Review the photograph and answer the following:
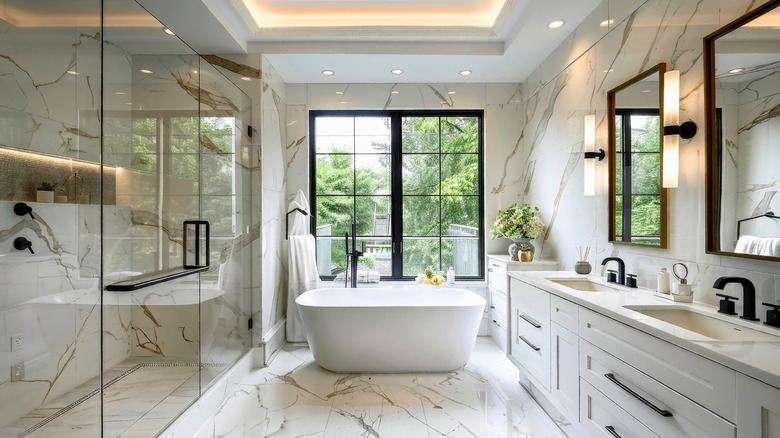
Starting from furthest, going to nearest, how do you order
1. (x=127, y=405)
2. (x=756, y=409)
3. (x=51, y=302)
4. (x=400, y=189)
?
1. (x=400, y=189)
2. (x=127, y=405)
3. (x=51, y=302)
4. (x=756, y=409)

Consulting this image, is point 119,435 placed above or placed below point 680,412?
below

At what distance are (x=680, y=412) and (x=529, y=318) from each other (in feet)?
3.84

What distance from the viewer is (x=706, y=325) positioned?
4.79 feet

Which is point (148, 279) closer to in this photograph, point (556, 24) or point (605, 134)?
point (605, 134)

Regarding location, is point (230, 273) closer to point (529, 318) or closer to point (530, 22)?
point (529, 318)

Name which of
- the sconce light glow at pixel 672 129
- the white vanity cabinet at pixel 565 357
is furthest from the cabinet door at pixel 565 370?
the sconce light glow at pixel 672 129

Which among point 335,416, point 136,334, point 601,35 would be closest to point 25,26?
point 136,334

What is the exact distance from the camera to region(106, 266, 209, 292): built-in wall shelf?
63.9 inches

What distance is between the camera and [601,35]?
2412 mm

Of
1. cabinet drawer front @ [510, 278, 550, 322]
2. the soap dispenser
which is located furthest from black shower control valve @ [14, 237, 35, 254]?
the soap dispenser

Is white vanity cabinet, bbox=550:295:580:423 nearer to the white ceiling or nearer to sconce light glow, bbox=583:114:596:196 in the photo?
sconce light glow, bbox=583:114:596:196

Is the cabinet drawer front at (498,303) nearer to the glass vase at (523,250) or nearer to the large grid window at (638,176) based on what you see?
the glass vase at (523,250)

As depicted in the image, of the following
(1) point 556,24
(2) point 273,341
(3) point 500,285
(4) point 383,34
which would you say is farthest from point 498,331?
(4) point 383,34

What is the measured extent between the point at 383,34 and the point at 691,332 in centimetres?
279
